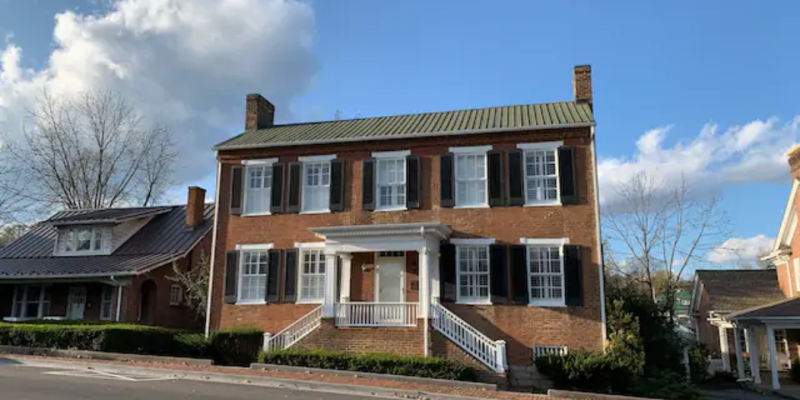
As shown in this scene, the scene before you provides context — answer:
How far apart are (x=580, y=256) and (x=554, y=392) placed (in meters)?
5.85

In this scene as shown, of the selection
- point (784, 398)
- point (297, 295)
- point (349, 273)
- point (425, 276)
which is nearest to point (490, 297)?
point (425, 276)

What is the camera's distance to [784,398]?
1933 cm

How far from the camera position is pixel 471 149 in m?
19.1

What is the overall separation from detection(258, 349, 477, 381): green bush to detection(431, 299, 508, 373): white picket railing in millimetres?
756

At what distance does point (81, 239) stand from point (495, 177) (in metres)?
19.3

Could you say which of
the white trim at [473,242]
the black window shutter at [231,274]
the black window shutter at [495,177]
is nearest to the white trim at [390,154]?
the black window shutter at [495,177]

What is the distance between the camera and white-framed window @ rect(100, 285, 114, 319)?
78.5 feet

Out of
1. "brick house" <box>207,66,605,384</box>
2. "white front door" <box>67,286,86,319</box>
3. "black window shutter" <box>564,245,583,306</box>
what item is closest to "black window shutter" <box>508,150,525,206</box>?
"brick house" <box>207,66,605,384</box>

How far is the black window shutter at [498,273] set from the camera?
17.8 m

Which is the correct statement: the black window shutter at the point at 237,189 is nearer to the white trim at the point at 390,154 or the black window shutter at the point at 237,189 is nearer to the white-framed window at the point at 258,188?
the white-framed window at the point at 258,188

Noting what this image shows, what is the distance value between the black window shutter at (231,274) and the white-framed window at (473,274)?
7.65 metres

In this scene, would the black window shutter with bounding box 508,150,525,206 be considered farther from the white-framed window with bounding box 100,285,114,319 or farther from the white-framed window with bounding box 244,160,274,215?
the white-framed window with bounding box 100,285,114,319

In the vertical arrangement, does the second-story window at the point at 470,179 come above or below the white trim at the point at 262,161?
below

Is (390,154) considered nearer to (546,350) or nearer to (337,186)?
(337,186)
